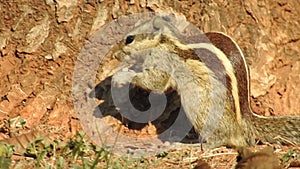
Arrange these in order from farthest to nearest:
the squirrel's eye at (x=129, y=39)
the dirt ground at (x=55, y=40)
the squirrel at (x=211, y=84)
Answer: the squirrel's eye at (x=129, y=39) → the dirt ground at (x=55, y=40) → the squirrel at (x=211, y=84)

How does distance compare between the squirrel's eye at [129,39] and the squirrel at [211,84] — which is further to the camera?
the squirrel's eye at [129,39]


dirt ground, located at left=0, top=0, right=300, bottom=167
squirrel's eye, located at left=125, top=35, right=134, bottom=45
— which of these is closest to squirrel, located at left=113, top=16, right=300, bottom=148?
squirrel's eye, located at left=125, top=35, right=134, bottom=45

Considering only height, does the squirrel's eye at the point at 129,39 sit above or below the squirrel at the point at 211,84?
above

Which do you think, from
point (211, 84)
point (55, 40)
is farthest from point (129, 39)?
point (211, 84)

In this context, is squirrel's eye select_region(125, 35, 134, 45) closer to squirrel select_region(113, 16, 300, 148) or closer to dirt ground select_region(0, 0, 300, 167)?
squirrel select_region(113, 16, 300, 148)

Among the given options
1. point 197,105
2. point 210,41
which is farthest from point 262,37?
point 197,105

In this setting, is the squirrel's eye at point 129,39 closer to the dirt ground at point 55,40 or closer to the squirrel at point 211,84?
the squirrel at point 211,84

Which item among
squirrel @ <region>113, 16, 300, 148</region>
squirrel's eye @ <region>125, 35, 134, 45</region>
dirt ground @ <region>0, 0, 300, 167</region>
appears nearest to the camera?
squirrel @ <region>113, 16, 300, 148</region>

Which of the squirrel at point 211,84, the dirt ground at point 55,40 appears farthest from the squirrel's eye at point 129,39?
the dirt ground at point 55,40

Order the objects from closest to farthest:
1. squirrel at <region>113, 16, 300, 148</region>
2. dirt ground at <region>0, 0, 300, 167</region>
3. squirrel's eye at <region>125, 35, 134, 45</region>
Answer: squirrel at <region>113, 16, 300, 148</region> < dirt ground at <region>0, 0, 300, 167</region> < squirrel's eye at <region>125, 35, 134, 45</region>

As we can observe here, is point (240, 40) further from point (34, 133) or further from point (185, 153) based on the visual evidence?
point (34, 133)
